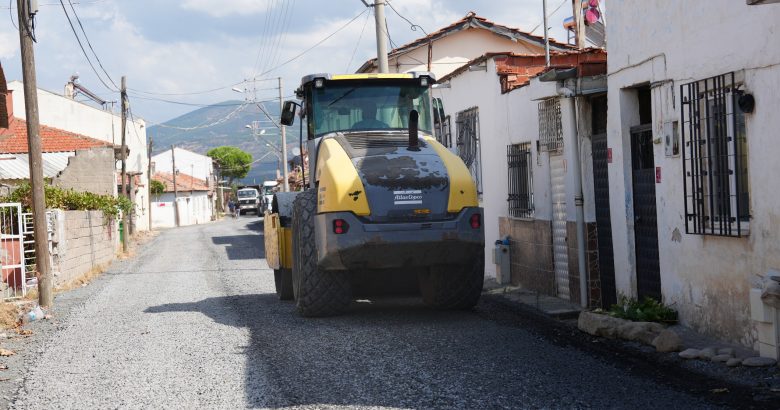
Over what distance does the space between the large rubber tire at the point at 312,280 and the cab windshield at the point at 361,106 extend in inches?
48.4

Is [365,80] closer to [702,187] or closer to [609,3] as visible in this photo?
[609,3]

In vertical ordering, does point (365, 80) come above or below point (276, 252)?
above

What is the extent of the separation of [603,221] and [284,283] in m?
5.00

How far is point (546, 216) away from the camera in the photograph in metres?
14.4

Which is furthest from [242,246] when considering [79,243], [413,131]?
[413,131]

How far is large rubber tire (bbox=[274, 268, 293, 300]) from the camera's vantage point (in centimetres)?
1427

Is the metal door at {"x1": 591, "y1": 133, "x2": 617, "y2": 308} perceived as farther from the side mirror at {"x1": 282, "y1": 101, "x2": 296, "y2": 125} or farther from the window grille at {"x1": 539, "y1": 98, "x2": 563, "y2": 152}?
the side mirror at {"x1": 282, "y1": 101, "x2": 296, "y2": 125}

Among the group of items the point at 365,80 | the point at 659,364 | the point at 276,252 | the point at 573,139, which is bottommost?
the point at 659,364

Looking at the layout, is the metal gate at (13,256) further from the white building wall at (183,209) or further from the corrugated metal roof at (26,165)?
the white building wall at (183,209)

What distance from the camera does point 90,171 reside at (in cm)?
3981

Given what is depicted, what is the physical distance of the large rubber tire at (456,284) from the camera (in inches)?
459

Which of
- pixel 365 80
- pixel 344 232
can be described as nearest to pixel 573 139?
pixel 365 80

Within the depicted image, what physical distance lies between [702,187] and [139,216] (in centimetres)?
5348

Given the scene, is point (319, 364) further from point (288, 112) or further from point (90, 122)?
point (90, 122)
